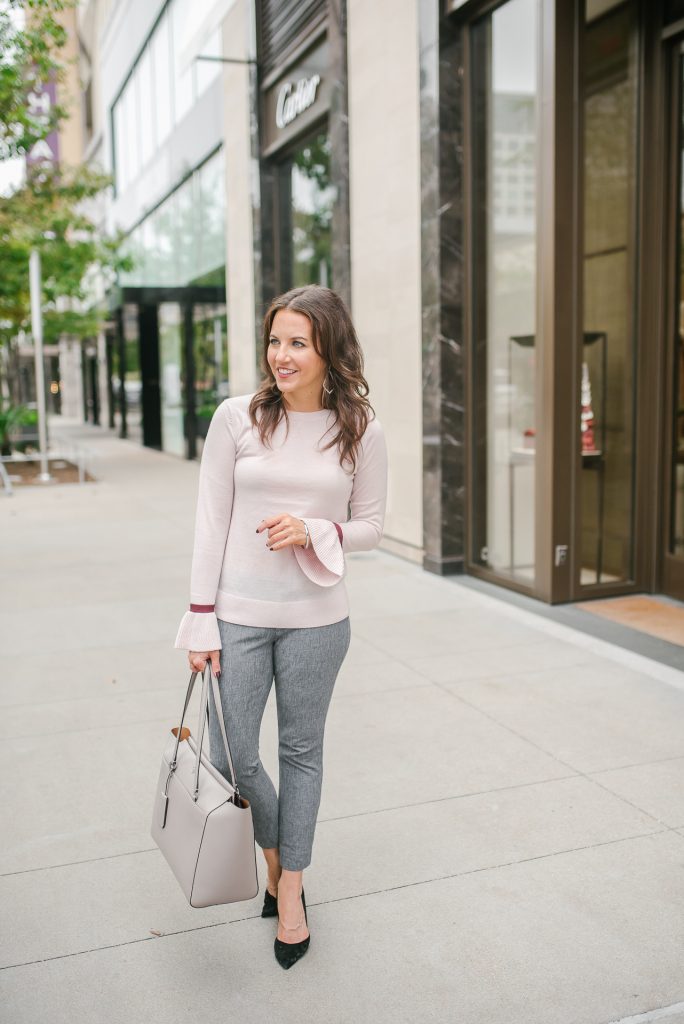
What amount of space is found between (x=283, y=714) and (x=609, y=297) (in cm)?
512

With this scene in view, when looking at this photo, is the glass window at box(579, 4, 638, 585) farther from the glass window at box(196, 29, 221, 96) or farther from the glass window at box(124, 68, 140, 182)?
the glass window at box(124, 68, 140, 182)

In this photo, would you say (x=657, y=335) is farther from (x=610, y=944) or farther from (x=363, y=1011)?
(x=363, y=1011)

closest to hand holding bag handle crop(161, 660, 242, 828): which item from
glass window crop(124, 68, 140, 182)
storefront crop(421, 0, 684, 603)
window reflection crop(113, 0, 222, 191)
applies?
storefront crop(421, 0, 684, 603)

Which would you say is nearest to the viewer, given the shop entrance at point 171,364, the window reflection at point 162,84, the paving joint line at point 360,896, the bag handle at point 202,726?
the bag handle at point 202,726


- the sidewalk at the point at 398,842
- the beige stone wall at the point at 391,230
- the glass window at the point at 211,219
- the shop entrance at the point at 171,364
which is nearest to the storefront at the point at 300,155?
the beige stone wall at the point at 391,230

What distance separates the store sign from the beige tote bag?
9.94 metres

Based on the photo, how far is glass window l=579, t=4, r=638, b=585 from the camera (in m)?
6.90

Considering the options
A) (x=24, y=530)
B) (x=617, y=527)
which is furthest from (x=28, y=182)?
(x=617, y=527)

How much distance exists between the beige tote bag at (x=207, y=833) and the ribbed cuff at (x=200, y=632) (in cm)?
13

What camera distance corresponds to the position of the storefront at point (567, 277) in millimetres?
6824

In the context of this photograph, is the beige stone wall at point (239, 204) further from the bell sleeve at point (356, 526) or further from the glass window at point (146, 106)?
the bell sleeve at point (356, 526)

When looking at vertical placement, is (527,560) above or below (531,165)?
below

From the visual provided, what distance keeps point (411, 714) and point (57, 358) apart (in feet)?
187

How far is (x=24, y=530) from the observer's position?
11227mm
